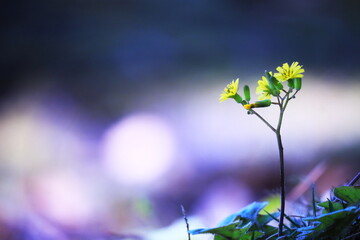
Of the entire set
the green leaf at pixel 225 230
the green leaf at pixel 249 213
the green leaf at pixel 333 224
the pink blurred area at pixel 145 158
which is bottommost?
the green leaf at pixel 333 224

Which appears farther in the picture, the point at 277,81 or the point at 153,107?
the point at 153,107

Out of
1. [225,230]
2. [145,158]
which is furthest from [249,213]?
[145,158]

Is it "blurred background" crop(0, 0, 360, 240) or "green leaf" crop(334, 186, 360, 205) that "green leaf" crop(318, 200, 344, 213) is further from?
"blurred background" crop(0, 0, 360, 240)

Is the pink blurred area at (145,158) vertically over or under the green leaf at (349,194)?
over

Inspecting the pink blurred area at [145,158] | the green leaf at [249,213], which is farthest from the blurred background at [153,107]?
the green leaf at [249,213]

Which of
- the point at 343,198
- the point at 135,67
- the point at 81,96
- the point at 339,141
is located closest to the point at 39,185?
the point at 81,96

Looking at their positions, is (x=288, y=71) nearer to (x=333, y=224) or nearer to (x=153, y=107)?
(x=333, y=224)

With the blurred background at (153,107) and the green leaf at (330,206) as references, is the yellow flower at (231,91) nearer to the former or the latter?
the green leaf at (330,206)

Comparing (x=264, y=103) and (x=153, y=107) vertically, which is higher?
(x=153, y=107)

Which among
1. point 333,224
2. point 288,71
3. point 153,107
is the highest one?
point 153,107

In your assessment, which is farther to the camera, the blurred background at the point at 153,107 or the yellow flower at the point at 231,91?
the blurred background at the point at 153,107
